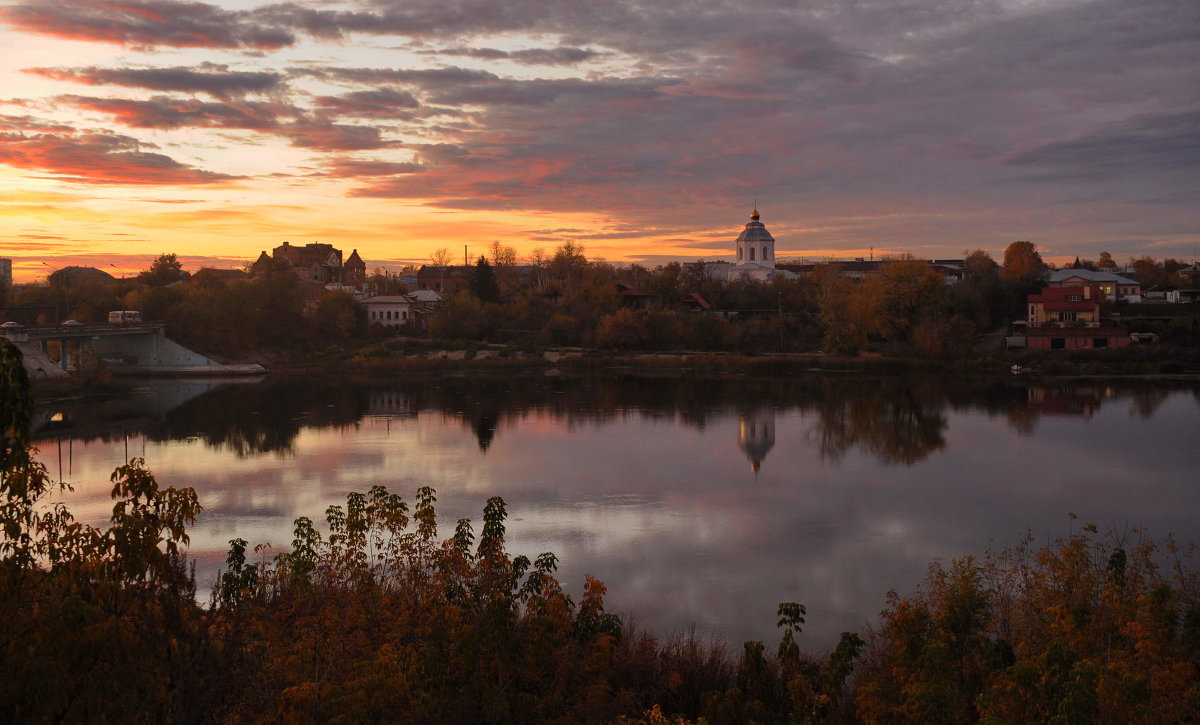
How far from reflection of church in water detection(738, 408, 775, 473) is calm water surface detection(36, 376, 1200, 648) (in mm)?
150

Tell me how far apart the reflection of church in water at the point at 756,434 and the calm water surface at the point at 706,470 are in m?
0.15

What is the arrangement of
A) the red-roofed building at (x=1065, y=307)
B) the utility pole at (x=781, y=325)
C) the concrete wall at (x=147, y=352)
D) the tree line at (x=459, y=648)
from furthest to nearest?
the utility pole at (x=781, y=325) → the red-roofed building at (x=1065, y=307) → the concrete wall at (x=147, y=352) → the tree line at (x=459, y=648)

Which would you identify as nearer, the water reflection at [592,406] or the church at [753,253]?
the water reflection at [592,406]

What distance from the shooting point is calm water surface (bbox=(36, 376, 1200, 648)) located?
12.6 meters

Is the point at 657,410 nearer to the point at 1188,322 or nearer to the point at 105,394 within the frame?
the point at 105,394

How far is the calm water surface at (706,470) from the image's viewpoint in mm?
12562

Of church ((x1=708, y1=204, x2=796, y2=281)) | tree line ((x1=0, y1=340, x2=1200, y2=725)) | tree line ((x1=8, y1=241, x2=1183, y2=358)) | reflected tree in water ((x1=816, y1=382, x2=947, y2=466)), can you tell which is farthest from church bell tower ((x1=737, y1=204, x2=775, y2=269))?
tree line ((x1=0, y1=340, x2=1200, y2=725))

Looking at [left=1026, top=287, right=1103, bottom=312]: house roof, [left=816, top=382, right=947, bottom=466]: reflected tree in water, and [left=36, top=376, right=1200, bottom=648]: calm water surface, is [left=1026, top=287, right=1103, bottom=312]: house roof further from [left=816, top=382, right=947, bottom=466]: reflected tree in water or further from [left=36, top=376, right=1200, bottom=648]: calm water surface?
[left=816, top=382, right=947, bottom=466]: reflected tree in water

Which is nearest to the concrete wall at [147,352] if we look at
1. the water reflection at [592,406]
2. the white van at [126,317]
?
the white van at [126,317]

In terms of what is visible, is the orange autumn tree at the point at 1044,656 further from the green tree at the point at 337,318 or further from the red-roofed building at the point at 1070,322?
the green tree at the point at 337,318

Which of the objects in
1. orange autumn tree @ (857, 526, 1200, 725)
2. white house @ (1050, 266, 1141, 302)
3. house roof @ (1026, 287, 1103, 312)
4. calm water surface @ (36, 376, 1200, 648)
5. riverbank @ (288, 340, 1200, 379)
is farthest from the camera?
white house @ (1050, 266, 1141, 302)

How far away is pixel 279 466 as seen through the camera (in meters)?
19.5

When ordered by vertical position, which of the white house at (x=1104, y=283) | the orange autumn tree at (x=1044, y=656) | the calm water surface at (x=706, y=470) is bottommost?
the calm water surface at (x=706, y=470)

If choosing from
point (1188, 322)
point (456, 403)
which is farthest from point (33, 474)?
point (1188, 322)
